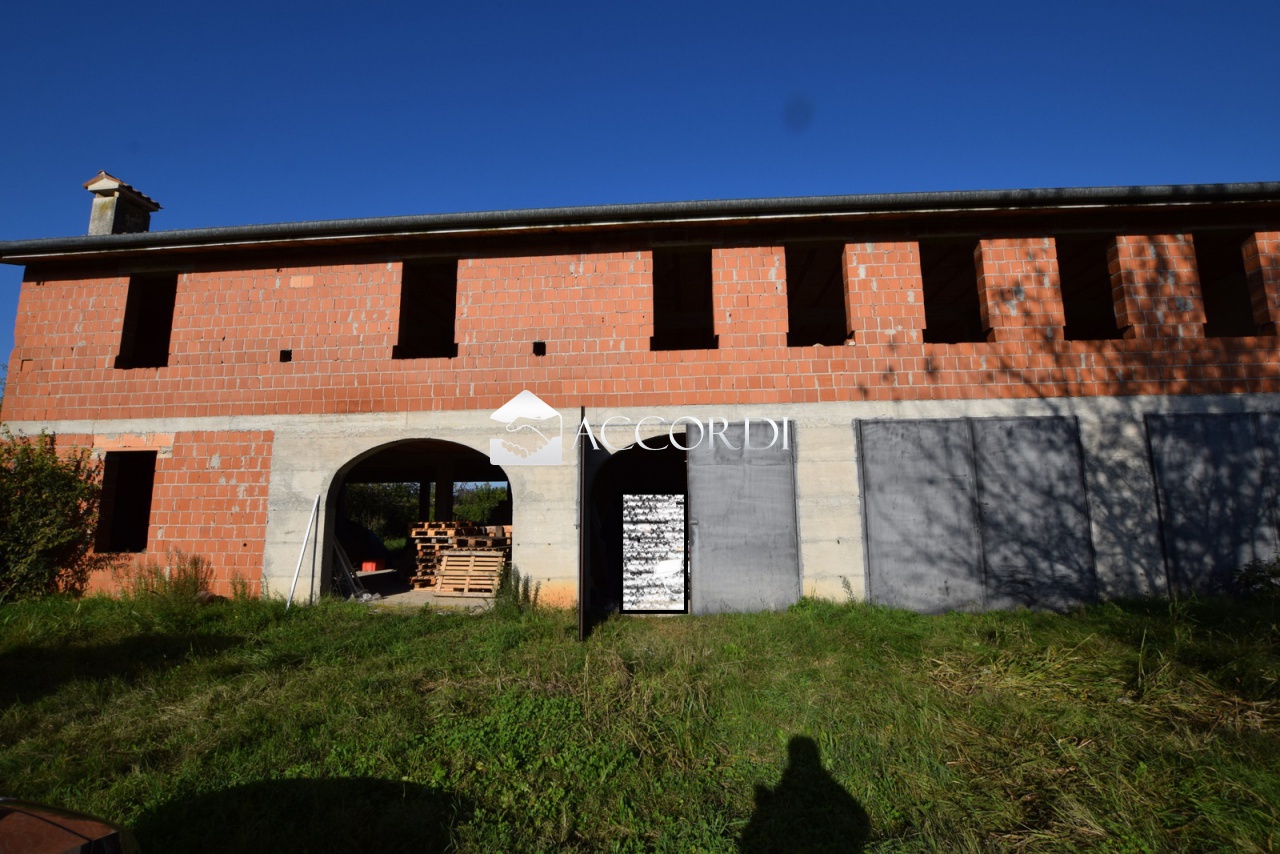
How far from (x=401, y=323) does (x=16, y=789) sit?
672 cm

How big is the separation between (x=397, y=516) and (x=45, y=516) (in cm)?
1838

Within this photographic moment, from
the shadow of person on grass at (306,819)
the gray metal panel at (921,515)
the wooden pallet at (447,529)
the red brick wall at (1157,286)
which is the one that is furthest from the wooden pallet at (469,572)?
the red brick wall at (1157,286)

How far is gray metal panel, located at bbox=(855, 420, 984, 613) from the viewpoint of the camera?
26.7 feet

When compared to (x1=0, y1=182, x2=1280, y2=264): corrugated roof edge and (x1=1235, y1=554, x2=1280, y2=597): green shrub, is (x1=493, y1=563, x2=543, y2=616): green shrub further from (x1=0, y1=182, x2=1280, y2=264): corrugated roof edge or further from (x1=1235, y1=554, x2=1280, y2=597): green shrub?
(x1=1235, y1=554, x2=1280, y2=597): green shrub

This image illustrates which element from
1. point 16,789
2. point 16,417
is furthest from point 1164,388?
point 16,417

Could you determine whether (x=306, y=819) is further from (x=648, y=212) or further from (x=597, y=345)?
(x=648, y=212)

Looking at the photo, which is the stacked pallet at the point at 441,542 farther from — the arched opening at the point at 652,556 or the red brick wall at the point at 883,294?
the red brick wall at the point at 883,294

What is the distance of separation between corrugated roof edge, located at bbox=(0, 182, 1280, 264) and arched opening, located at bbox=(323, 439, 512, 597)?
322 centimetres

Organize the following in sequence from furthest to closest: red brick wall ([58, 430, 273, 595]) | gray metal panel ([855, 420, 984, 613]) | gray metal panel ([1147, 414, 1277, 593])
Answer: red brick wall ([58, 430, 273, 595]) < gray metal panel ([855, 420, 984, 613]) < gray metal panel ([1147, 414, 1277, 593])

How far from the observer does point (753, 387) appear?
28.6 ft

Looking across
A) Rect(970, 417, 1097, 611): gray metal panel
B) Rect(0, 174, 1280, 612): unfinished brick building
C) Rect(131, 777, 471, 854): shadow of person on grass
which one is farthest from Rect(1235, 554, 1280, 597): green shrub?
Rect(131, 777, 471, 854): shadow of person on grass

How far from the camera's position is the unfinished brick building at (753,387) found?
8.20 metres

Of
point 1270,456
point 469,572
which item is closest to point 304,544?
point 469,572

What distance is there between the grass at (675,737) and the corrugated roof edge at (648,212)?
5357mm
